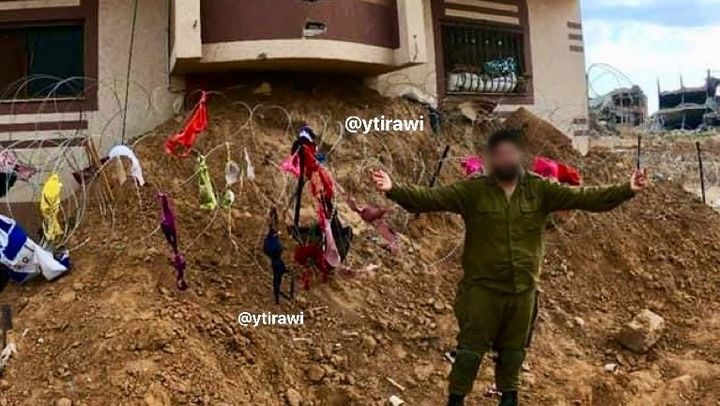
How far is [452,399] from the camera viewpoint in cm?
547

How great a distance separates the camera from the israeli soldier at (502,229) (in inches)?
205

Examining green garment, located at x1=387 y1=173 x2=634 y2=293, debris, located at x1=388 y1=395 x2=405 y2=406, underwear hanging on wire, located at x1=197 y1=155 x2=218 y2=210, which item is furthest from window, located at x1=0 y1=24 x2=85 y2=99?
green garment, located at x1=387 y1=173 x2=634 y2=293

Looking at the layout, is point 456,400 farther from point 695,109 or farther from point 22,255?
point 695,109

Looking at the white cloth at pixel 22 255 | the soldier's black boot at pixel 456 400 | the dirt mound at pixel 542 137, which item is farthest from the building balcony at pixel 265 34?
the soldier's black boot at pixel 456 400

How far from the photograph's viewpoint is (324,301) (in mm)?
7512

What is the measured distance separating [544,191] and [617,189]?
0.41 m

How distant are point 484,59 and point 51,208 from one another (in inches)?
280

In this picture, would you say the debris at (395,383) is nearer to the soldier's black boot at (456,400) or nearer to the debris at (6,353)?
the soldier's black boot at (456,400)

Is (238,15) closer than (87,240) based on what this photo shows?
No

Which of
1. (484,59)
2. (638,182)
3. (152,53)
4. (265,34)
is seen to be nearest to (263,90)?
(265,34)

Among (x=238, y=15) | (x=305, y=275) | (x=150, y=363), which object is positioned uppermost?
(x=238, y=15)

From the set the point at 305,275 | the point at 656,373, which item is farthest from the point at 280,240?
the point at 656,373

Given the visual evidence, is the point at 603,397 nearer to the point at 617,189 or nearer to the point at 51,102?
the point at 617,189

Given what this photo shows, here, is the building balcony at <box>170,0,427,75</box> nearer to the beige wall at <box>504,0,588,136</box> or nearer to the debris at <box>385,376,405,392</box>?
the debris at <box>385,376,405,392</box>
